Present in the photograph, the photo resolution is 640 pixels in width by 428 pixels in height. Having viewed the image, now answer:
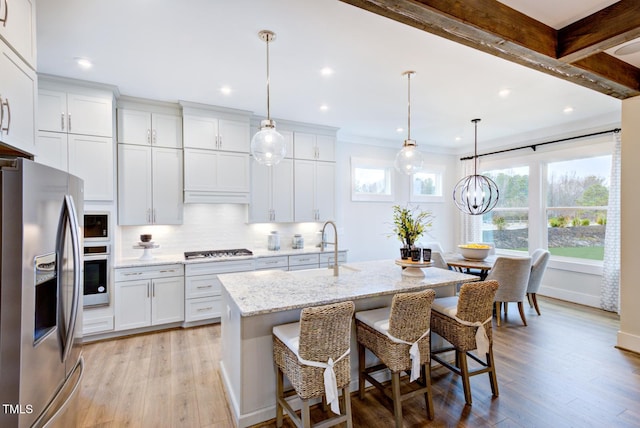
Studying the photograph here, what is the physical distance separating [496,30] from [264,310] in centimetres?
240

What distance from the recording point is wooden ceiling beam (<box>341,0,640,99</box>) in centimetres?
179

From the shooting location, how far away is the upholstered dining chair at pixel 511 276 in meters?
3.85

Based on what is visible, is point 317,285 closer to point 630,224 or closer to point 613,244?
point 630,224

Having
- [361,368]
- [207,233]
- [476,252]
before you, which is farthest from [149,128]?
[476,252]

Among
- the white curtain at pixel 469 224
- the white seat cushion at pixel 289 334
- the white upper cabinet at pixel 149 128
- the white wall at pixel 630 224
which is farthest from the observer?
the white curtain at pixel 469 224

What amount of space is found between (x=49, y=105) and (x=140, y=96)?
90 centimetres

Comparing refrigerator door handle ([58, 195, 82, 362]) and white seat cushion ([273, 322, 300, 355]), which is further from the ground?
refrigerator door handle ([58, 195, 82, 362])

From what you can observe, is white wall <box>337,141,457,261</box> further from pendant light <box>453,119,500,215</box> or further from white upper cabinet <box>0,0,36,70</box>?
white upper cabinet <box>0,0,36,70</box>

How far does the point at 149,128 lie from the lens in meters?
3.92

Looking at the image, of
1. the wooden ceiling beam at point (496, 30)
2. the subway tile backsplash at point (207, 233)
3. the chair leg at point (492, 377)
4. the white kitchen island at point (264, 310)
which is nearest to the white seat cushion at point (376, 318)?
the white kitchen island at point (264, 310)

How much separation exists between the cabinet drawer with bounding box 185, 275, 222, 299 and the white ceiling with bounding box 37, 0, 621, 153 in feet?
7.57

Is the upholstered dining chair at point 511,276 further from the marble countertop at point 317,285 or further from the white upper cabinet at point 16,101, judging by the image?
the white upper cabinet at point 16,101

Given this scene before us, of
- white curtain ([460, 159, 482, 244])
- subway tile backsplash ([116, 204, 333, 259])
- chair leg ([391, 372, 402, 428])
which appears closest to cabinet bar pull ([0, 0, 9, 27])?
subway tile backsplash ([116, 204, 333, 259])

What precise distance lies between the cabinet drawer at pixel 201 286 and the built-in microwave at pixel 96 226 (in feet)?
3.48
